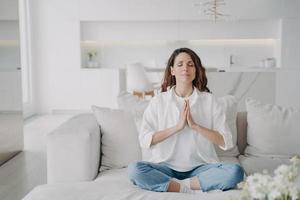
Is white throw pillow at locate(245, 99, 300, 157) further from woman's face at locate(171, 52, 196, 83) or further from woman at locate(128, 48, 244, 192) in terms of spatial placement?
woman's face at locate(171, 52, 196, 83)

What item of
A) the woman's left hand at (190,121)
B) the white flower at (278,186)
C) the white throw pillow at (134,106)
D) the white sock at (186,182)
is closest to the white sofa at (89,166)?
the white sock at (186,182)

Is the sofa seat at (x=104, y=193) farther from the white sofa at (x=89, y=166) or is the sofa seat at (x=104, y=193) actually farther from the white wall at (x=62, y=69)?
the white wall at (x=62, y=69)

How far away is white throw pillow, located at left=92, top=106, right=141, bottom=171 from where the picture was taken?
8.74ft

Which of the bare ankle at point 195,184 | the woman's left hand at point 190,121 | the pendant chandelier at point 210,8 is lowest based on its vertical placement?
the bare ankle at point 195,184

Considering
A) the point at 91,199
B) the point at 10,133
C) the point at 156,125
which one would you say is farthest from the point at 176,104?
the point at 10,133

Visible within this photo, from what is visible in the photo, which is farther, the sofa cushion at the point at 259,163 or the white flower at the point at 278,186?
the sofa cushion at the point at 259,163

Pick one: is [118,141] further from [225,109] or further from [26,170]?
[26,170]

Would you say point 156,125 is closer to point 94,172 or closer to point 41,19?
point 94,172

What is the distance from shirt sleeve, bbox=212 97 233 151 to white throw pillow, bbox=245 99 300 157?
38 cm

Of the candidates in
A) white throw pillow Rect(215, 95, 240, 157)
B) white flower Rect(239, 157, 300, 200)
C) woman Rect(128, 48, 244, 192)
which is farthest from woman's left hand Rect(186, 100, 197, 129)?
white flower Rect(239, 157, 300, 200)

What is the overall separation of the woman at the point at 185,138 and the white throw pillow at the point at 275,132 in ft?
1.29

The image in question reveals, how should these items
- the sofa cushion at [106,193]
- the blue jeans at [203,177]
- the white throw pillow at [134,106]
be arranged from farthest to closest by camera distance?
the white throw pillow at [134,106] → the blue jeans at [203,177] → the sofa cushion at [106,193]

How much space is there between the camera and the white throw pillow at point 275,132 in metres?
2.73

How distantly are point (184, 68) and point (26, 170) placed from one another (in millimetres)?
2269
